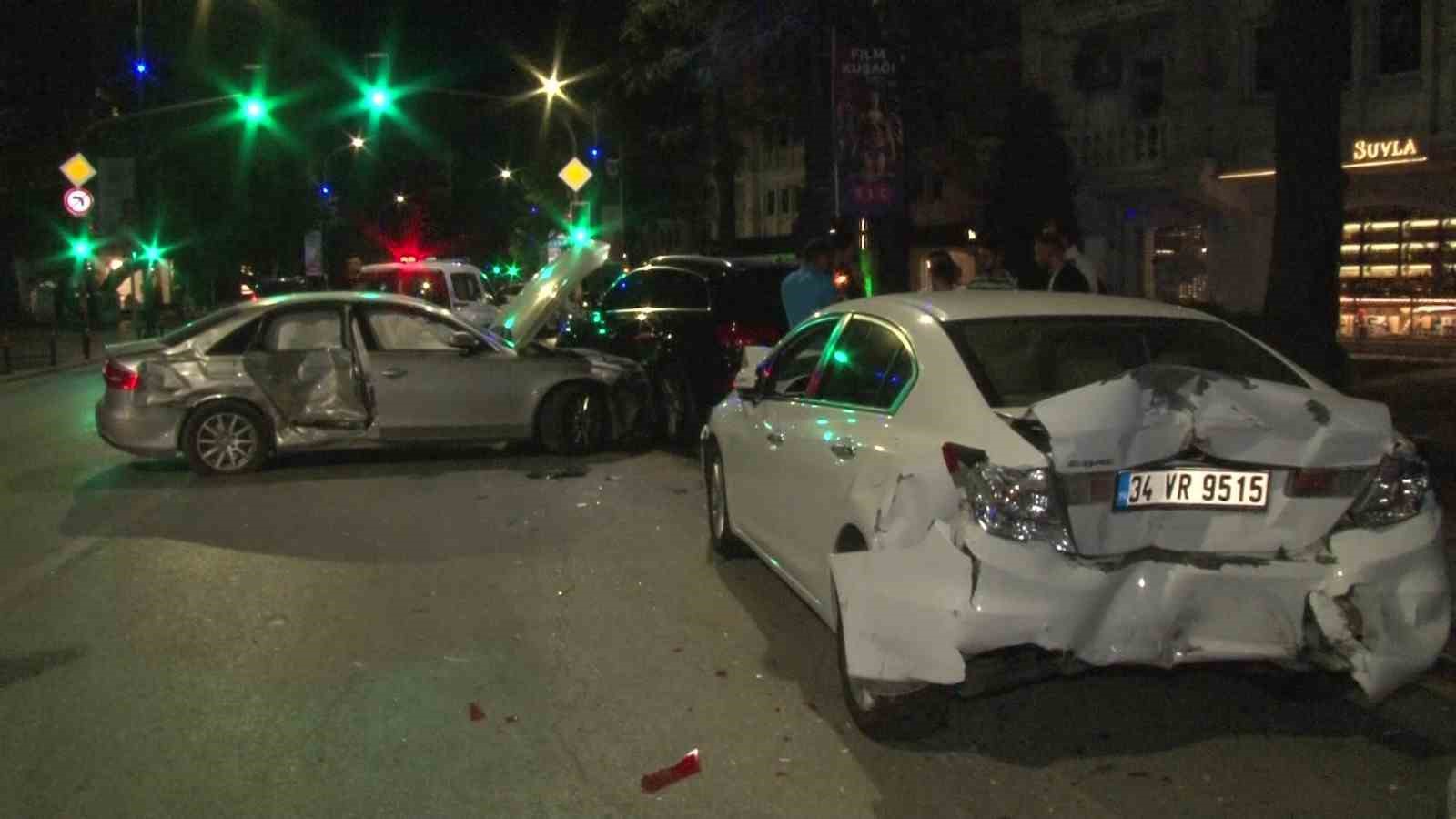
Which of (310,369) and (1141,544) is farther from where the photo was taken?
(310,369)

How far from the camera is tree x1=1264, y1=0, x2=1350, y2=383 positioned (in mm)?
11633

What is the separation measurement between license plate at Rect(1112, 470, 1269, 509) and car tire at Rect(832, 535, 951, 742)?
100 centimetres

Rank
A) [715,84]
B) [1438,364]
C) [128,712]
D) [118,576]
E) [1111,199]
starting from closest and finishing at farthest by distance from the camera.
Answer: [128,712] < [118,576] < [1438,364] < [715,84] < [1111,199]

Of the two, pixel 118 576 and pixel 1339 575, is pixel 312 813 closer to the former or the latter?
pixel 1339 575

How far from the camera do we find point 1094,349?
6.44 m

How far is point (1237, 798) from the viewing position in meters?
5.10

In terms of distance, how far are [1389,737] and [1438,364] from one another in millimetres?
15622

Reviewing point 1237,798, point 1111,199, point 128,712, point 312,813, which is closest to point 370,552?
point 128,712

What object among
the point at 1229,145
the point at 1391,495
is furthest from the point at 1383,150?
the point at 1391,495

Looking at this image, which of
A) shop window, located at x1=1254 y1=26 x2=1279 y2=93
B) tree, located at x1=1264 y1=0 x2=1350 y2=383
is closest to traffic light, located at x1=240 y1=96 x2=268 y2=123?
shop window, located at x1=1254 y1=26 x2=1279 y2=93

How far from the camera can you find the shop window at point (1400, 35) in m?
20.9

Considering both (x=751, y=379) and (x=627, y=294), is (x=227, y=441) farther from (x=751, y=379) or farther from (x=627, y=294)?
(x=751, y=379)

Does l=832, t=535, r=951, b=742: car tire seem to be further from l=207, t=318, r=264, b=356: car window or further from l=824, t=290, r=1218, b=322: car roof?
l=207, t=318, r=264, b=356: car window

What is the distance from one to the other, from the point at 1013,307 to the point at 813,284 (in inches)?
204
